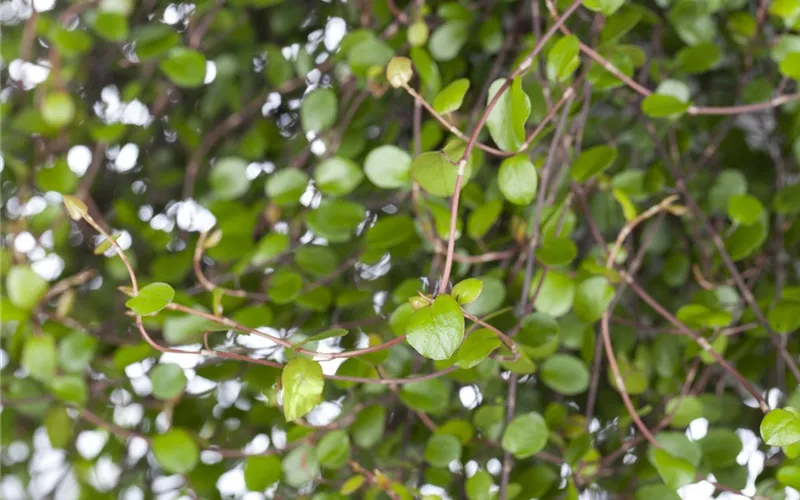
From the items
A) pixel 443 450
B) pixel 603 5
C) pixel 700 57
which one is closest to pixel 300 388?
pixel 443 450

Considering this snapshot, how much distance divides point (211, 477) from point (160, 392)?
12 cm

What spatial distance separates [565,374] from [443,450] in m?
0.10

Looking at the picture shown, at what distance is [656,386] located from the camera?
1.95 feet

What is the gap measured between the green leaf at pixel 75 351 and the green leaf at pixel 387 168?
275 mm

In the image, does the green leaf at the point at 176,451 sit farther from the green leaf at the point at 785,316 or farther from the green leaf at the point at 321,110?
the green leaf at the point at 785,316

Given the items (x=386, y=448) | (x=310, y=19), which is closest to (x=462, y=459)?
(x=386, y=448)

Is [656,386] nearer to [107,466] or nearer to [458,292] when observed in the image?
[458,292]

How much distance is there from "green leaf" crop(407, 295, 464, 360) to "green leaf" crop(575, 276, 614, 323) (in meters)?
0.16

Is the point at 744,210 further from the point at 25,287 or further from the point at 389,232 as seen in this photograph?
the point at 25,287

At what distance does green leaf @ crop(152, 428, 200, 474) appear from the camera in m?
0.56

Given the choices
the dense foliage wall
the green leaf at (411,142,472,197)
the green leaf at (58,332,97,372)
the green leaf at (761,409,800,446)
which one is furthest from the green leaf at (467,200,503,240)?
the green leaf at (58,332,97,372)

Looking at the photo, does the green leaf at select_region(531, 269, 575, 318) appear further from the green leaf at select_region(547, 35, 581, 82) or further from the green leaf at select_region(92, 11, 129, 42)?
the green leaf at select_region(92, 11, 129, 42)

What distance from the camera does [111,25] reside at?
66 centimetres

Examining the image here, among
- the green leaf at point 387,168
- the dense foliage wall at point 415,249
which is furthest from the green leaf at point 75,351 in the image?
the green leaf at point 387,168
